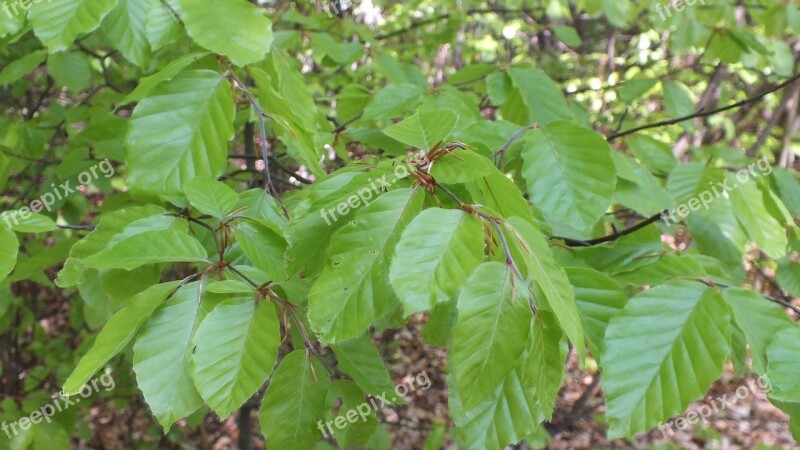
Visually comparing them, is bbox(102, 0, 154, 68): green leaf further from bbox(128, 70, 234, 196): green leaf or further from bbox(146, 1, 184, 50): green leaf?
bbox(128, 70, 234, 196): green leaf

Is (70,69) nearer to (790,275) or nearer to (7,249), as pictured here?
(7,249)

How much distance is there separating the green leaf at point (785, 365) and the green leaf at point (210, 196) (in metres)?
0.84

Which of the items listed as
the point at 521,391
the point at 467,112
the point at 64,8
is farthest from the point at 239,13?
the point at 521,391

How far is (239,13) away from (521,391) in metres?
0.82

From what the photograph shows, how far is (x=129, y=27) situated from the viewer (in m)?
1.07

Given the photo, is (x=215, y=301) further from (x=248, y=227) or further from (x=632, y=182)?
(x=632, y=182)

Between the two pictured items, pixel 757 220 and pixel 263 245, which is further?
pixel 757 220

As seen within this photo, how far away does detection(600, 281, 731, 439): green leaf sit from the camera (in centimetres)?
72

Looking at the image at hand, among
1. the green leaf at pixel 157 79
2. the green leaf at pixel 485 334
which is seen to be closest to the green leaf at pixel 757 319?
the green leaf at pixel 485 334

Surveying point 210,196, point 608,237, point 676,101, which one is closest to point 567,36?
point 676,101

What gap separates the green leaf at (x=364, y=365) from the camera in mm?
908

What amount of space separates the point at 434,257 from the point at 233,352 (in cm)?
31

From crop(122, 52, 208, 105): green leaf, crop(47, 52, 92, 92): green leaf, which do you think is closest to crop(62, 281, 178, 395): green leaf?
crop(122, 52, 208, 105): green leaf

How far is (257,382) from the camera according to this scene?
0.71 meters
